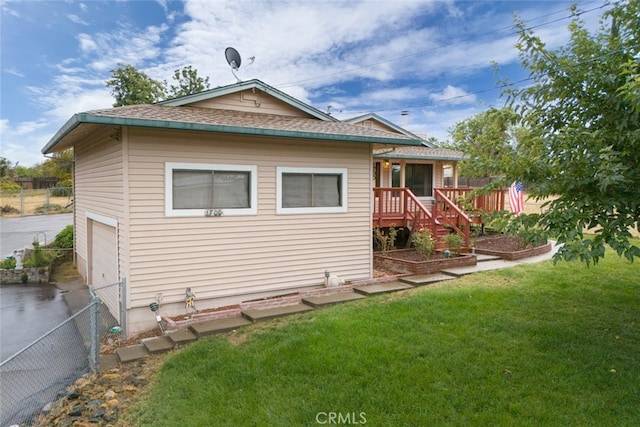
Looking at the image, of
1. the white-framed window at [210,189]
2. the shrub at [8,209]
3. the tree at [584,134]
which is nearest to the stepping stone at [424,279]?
the white-framed window at [210,189]

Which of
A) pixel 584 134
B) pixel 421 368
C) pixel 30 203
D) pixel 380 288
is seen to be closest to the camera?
pixel 584 134

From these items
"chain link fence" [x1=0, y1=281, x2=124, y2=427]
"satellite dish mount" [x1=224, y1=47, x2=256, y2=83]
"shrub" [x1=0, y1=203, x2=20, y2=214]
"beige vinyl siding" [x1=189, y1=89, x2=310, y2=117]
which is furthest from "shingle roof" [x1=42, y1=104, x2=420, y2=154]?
"shrub" [x1=0, y1=203, x2=20, y2=214]

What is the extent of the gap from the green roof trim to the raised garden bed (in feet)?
8.65

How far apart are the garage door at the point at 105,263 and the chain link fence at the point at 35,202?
16474 mm

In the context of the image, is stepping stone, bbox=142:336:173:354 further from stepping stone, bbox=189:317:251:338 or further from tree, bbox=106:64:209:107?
tree, bbox=106:64:209:107

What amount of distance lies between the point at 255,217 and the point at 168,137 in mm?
2010

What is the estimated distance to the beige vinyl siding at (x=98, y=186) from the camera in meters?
6.30

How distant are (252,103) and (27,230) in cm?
1701

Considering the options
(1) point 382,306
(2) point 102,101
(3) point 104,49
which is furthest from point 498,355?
(2) point 102,101

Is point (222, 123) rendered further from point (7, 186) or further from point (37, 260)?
point (7, 186)

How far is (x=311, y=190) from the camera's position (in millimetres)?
7742

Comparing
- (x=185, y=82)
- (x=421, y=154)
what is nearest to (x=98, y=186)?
(x=421, y=154)

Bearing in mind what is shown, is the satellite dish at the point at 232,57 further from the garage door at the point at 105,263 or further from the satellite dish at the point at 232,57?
the garage door at the point at 105,263

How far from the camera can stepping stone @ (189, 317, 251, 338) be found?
18.6 feet
